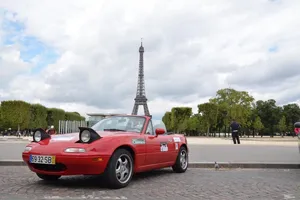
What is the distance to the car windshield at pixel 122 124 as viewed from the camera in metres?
7.91

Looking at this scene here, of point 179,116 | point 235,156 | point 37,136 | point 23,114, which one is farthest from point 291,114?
point 37,136

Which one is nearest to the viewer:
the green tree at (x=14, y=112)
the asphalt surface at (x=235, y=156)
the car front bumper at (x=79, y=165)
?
the car front bumper at (x=79, y=165)

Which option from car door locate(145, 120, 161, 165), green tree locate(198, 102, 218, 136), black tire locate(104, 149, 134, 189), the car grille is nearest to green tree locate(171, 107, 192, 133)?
green tree locate(198, 102, 218, 136)

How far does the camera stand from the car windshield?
7.91m

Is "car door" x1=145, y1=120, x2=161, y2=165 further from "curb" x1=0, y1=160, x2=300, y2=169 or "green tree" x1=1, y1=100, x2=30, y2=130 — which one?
"green tree" x1=1, y1=100, x2=30, y2=130

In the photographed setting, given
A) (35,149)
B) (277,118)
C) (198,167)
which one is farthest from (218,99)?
(35,149)

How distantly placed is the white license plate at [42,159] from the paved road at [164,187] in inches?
18.0

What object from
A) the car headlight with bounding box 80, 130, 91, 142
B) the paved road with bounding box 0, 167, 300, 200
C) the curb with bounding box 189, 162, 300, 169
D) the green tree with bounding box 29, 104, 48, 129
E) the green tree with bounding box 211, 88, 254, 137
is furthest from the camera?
the green tree with bounding box 211, 88, 254, 137

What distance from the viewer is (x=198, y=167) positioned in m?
10.9

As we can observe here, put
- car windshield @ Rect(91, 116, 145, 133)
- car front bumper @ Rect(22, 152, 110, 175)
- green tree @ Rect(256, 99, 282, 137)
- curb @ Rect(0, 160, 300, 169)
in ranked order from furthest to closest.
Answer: green tree @ Rect(256, 99, 282, 137) → curb @ Rect(0, 160, 300, 169) → car windshield @ Rect(91, 116, 145, 133) → car front bumper @ Rect(22, 152, 110, 175)

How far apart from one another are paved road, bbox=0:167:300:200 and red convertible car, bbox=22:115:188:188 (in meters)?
0.29

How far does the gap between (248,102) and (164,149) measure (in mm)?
68073

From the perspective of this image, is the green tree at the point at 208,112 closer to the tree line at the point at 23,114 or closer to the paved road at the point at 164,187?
the tree line at the point at 23,114

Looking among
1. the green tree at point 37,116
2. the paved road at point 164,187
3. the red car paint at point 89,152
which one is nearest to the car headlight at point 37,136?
the red car paint at point 89,152
